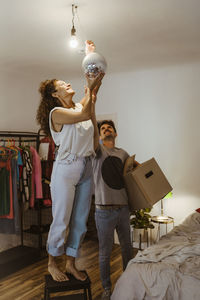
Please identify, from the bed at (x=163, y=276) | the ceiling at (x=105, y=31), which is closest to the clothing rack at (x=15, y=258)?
the ceiling at (x=105, y=31)

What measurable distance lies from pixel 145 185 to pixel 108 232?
1.84 feet

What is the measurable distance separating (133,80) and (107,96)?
0.50 meters

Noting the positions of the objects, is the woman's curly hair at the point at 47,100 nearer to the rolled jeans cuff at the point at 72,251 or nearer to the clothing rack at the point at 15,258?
the rolled jeans cuff at the point at 72,251

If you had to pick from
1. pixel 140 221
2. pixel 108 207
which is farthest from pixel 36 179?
pixel 108 207

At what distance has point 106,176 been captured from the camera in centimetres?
261

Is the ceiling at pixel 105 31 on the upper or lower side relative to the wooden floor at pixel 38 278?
upper

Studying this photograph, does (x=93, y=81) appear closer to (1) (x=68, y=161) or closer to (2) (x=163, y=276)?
(1) (x=68, y=161)

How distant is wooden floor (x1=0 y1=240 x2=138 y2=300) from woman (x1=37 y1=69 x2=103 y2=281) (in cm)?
160

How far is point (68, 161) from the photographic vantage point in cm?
146

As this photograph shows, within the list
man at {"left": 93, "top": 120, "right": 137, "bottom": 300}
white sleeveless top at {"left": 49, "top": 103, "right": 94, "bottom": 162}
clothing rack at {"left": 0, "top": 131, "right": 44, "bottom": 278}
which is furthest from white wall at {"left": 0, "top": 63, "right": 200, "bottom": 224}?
white sleeveless top at {"left": 49, "top": 103, "right": 94, "bottom": 162}

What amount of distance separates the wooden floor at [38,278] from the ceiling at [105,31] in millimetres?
2434

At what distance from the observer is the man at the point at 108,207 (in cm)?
253

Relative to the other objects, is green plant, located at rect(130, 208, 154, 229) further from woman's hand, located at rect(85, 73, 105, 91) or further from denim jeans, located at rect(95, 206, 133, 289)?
woman's hand, located at rect(85, 73, 105, 91)

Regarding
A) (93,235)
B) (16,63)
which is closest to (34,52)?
(16,63)
